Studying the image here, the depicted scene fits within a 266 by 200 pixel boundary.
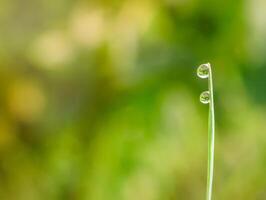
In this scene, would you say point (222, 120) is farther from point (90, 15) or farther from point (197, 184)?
point (90, 15)

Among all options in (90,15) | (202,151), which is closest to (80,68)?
(90,15)

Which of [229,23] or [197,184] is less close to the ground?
[229,23]

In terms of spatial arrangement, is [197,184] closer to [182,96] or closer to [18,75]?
[182,96]

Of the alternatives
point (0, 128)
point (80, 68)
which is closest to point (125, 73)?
point (80, 68)

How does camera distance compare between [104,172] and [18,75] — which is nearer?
[104,172]

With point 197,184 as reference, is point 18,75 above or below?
above
